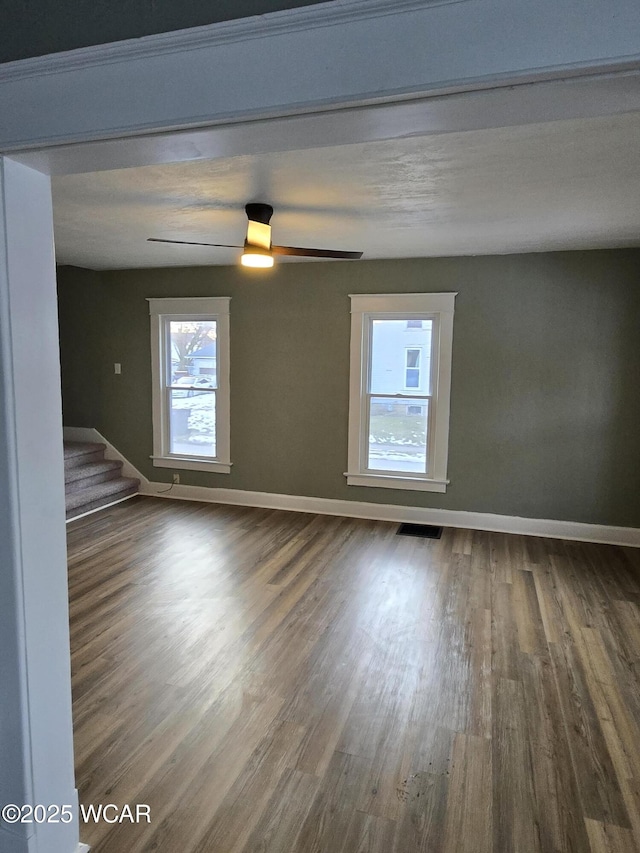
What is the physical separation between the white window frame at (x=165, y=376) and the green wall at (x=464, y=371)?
0.10 m

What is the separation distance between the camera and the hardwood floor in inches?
74.3

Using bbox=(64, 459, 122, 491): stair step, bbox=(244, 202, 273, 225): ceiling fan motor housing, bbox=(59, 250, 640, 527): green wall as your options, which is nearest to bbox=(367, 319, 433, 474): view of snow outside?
bbox=(59, 250, 640, 527): green wall

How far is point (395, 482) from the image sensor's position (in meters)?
5.27

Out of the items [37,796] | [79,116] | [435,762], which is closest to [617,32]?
[79,116]

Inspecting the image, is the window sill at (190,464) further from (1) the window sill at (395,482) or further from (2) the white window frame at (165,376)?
(1) the window sill at (395,482)

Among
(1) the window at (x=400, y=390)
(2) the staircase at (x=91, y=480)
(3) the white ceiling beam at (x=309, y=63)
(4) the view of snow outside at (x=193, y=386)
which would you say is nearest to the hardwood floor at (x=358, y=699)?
(1) the window at (x=400, y=390)

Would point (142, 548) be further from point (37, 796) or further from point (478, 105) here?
point (478, 105)

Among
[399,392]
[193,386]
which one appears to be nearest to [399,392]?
[399,392]

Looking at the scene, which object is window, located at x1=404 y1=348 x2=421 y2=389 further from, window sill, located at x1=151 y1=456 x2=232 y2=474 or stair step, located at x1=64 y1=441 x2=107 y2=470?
stair step, located at x1=64 y1=441 x2=107 y2=470

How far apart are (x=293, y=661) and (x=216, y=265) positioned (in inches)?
164

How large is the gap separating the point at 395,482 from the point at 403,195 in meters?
2.93

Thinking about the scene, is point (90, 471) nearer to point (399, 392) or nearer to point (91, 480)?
point (91, 480)

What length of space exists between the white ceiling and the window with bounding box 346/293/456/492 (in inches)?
24.6

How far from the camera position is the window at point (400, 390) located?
16.6ft
